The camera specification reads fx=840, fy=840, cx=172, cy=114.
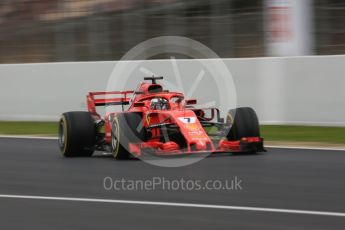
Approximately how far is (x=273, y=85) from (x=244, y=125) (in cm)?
424

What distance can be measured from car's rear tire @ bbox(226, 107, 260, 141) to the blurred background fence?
5432mm

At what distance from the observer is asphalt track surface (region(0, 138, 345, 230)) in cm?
709

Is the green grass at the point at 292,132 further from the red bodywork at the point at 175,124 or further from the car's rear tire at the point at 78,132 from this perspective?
the car's rear tire at the point at 78,132

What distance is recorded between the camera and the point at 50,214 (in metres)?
7.64

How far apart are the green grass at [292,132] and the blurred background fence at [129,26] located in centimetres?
208

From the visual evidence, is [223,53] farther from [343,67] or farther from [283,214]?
[283,214]

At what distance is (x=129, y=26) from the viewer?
19.0 meters

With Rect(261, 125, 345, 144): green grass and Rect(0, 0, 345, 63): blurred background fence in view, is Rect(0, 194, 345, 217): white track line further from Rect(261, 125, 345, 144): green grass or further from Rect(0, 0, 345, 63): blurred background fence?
Rect(0, 0, 345, 63): blurred background fence

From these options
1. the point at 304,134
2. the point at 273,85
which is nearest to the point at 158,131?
the point at 304,134

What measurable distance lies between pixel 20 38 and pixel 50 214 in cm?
1393

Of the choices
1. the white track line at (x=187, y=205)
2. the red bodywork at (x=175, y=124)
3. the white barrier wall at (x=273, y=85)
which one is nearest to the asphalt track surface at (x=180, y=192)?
the white track line at (x=187, y=205)

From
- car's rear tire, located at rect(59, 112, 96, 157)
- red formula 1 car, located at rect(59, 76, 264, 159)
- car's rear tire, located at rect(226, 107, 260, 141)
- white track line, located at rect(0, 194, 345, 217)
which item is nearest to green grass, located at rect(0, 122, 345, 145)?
car's rear tire, located at rect(226, 107, 260, 141)

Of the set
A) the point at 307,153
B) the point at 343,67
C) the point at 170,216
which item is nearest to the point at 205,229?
the point at 170,216

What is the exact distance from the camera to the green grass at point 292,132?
548 inches
